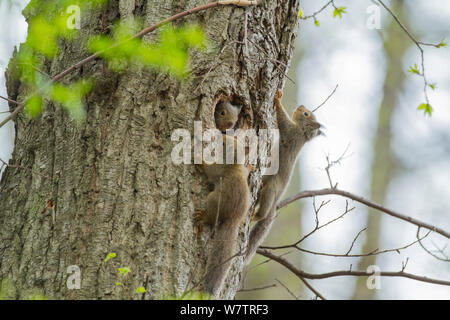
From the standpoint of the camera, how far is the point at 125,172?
8.23 feet

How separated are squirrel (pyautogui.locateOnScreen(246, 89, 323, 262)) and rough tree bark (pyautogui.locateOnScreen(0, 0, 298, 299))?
1.67 meters

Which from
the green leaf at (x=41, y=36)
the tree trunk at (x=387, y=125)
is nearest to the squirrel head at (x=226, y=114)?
the green leaf at (x=41, y=36)

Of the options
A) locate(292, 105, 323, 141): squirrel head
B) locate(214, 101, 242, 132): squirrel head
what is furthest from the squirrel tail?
locate(292, 105, 323, 141): squirrel head

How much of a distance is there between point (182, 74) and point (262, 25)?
0.70m

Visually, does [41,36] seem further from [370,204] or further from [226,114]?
[370,204]

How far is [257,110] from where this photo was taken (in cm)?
307

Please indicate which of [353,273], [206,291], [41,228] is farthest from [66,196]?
[353,273]

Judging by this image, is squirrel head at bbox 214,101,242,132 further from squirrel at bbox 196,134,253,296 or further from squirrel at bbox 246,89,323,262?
squirrel at bbox 246,89,323,262

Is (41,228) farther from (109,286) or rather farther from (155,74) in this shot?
(155,74)

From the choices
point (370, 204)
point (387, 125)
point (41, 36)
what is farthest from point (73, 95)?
point (387, 125)

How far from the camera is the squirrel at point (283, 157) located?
4.73 meters

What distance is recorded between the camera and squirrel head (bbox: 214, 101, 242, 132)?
3.07 metres

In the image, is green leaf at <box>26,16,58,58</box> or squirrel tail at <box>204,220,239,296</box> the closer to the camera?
green leaf at <box>26,16,58,58</box>

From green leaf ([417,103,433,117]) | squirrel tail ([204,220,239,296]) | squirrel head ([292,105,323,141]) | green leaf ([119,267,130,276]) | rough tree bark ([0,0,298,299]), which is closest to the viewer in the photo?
green leaf ([119,267,130,276])
